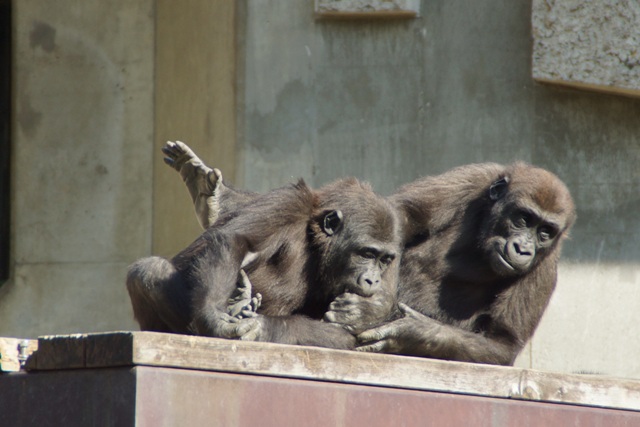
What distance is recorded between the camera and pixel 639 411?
14.0ft

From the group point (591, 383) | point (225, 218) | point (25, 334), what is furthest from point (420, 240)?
point (25, 334)

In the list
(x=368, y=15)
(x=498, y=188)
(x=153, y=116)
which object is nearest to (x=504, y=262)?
(x=498, y=188)

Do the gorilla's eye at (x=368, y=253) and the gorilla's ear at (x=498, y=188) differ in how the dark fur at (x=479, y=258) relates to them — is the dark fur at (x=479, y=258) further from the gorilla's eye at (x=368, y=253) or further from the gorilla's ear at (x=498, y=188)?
the gorilla's eye at (x=368, y=253)

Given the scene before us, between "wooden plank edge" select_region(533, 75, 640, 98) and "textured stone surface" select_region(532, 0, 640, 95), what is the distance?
12 mm

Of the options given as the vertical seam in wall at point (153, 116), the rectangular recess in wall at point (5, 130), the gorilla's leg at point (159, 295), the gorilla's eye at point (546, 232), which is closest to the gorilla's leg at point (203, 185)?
the gorilla's leg at point (159, 295)

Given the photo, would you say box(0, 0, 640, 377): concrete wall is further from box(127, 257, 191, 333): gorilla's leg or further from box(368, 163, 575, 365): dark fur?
box(127, 257, 191, 333): gorilla's leg

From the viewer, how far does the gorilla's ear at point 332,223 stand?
494 centimetres

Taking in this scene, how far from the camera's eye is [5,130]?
8.84 metres

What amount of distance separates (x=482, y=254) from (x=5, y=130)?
469 centimetres

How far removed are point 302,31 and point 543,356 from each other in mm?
2530

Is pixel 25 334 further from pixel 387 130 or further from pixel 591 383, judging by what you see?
pixel 591 383

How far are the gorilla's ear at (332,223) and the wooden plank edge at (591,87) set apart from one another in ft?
9.23

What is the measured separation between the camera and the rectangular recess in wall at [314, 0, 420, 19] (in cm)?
731

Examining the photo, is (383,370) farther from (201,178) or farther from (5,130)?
(5,130)
